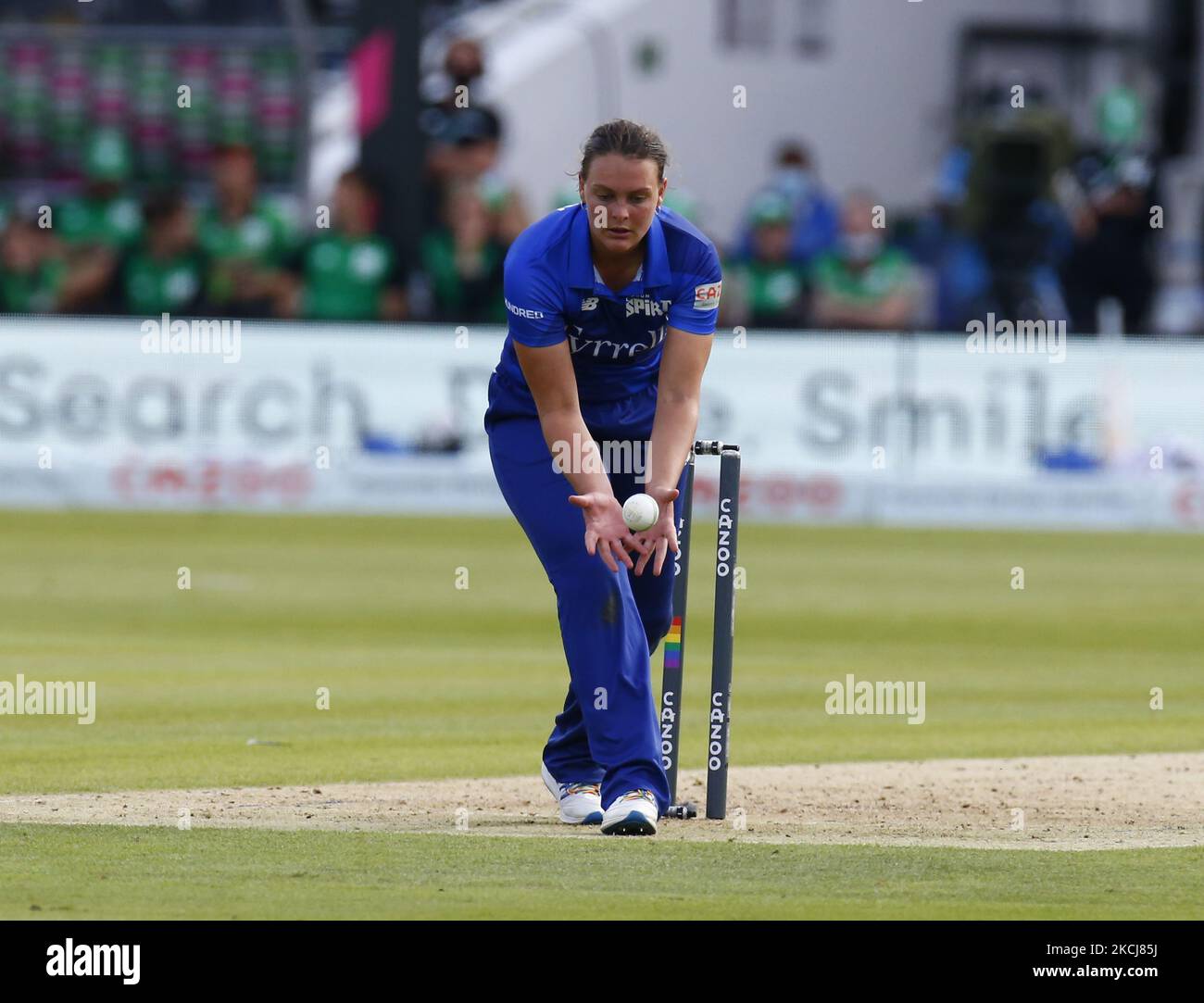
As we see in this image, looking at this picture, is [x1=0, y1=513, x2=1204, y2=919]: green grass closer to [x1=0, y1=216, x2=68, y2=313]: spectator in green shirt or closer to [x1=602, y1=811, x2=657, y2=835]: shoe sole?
[x1=602, y1=811, x2=657, y2=835]: shoe sole

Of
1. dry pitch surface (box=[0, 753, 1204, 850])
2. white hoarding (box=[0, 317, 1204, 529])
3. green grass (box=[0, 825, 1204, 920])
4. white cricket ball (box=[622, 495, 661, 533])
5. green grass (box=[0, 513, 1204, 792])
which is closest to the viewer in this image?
green grass (box=[0, 825, 1204, 920])

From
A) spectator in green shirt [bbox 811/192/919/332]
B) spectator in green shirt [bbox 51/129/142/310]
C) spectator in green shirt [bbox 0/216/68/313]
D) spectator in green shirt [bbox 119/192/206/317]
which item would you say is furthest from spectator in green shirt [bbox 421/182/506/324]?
spectator in green shirt [bbox 0/216/68/313]

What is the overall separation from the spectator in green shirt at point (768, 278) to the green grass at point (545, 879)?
17849mm

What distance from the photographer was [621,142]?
787 cm

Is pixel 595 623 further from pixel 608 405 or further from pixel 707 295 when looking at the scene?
pixel 707 295

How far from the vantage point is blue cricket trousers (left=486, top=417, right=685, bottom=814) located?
8180mm

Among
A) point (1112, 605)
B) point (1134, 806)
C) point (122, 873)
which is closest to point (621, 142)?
point (122, 873)

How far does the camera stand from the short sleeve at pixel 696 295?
8.22m

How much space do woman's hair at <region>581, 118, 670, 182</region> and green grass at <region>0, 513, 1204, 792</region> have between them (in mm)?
3266

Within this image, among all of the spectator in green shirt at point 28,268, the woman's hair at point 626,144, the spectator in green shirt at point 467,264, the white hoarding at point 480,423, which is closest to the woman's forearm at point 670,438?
the woman's hair at point 626,144

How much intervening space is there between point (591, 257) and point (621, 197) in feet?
0.91

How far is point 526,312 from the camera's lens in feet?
26.5

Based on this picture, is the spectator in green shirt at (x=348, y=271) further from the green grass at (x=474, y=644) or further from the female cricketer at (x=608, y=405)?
the female cricketer at (x=608, y=405)

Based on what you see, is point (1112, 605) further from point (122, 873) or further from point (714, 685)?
point (122, 873)
